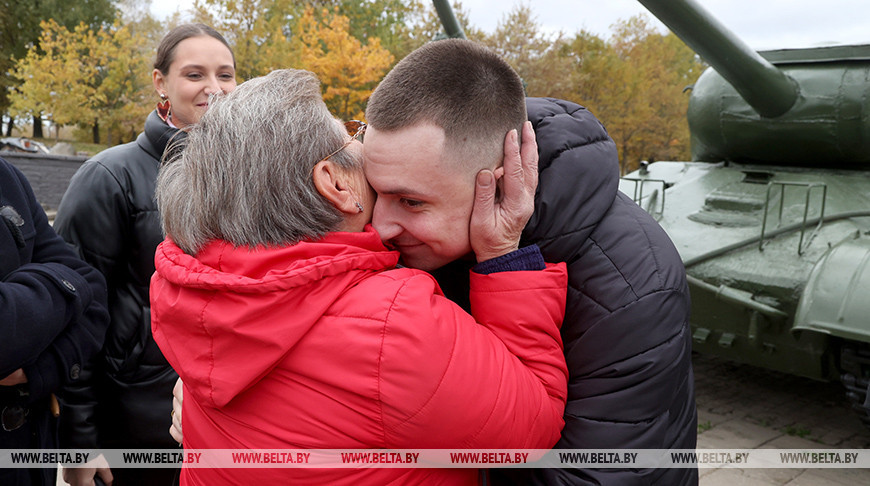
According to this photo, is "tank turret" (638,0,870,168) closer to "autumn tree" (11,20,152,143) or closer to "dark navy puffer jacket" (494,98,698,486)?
"dark navy puffer jacket" (494,98,698,486)

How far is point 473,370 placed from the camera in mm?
1180

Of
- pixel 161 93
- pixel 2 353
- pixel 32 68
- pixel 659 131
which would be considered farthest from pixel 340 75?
pixel 2 353

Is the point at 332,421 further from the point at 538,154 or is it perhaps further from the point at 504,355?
the point at 538,154

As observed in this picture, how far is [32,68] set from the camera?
25.1 meters

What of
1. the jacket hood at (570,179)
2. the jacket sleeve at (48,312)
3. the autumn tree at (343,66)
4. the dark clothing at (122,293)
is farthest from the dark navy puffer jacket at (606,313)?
the autumn tree at (343,66)

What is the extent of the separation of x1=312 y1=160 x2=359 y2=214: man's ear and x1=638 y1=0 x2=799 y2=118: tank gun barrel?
3.18 m

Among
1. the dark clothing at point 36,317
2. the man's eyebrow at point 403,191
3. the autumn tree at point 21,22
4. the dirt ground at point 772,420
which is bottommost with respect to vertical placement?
the dirt ground at point 772,420

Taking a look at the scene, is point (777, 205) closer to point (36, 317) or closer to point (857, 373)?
point (857, 373)

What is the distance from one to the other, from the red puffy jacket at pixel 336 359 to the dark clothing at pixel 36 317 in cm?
69

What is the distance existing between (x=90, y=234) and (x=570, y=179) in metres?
1.83

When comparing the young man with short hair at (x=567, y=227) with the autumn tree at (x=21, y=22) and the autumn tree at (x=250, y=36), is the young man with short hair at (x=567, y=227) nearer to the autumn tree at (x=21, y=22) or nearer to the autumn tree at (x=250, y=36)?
the autumn tree at (x=250, y=36)

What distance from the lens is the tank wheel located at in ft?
13.9

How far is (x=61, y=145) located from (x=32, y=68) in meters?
3.18

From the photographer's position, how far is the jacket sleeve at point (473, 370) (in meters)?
1.15
